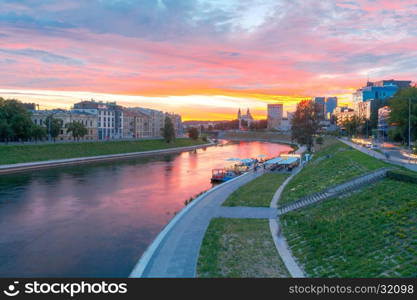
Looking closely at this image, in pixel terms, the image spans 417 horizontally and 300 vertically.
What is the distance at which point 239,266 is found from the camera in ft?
50.1

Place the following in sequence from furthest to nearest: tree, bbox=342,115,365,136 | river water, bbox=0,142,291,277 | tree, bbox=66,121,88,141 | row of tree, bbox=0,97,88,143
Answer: tree, bbox=342,115,365,136
tree, bbox=66,121,88,141
row of tree, bbox=0,97,88,143
river water, bbox=0,142,291,277

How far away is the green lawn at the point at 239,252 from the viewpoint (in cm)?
1466

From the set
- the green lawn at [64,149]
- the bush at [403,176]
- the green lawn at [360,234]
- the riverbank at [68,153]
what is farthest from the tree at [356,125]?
the green lawn at [360,234]

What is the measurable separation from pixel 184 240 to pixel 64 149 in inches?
2469

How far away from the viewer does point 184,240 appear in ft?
60.8

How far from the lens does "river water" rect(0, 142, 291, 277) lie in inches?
734

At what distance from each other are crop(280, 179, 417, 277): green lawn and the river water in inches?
367

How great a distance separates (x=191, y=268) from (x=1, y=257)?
1191 cm

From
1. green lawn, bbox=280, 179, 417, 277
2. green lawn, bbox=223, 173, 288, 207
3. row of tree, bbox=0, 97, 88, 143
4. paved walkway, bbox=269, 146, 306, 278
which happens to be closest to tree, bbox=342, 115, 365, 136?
green lawn, bbox=223, 173, 288, 207

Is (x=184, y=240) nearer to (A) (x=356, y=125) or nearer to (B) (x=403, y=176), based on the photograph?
(B) (x=403, y=176)

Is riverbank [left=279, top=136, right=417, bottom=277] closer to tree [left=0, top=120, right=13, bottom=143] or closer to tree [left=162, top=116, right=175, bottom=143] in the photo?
tree [left=0, top=120, right=13, bottom=143]

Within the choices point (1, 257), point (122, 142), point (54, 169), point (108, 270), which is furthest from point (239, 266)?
point (122, 142)

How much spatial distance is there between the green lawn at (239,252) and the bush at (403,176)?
1070 cm

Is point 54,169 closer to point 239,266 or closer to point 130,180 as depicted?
point 130,180
